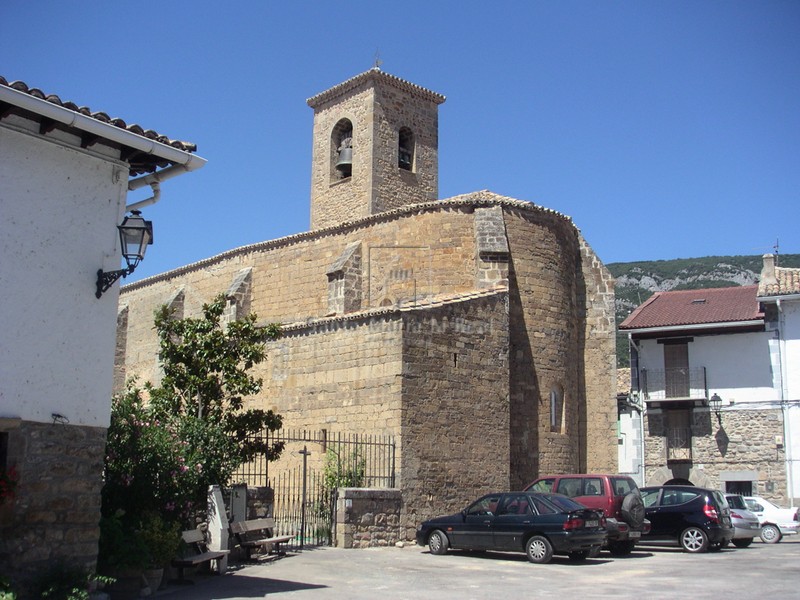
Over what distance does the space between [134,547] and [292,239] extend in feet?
55.1

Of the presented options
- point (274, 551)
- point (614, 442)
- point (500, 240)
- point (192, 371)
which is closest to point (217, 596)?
point (274, 551)

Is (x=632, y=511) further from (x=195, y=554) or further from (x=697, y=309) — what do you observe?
(x=697, y=309)

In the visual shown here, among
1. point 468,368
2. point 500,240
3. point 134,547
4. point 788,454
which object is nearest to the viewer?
point 134,547

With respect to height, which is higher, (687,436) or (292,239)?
(292,239)

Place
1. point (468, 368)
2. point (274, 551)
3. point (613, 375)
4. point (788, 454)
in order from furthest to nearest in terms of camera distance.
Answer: point (788, 454)
point (613, 375)
point (468, 368)
point (274, 551)

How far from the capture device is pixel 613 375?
22.5 meters

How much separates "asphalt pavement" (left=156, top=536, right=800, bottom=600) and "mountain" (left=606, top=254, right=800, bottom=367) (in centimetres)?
6194

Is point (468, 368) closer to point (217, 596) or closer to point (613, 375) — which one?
point (613, 375)

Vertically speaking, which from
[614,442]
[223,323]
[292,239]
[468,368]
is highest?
[292,239]

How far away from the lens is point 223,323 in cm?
2716

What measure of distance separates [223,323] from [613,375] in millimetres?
11916

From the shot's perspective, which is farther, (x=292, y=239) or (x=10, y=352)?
(x=292, y=239)

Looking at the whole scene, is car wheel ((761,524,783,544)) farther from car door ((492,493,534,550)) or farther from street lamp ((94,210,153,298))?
street lamp ((94,210,153,298))

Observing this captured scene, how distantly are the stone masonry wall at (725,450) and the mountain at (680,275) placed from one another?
48.6 m
